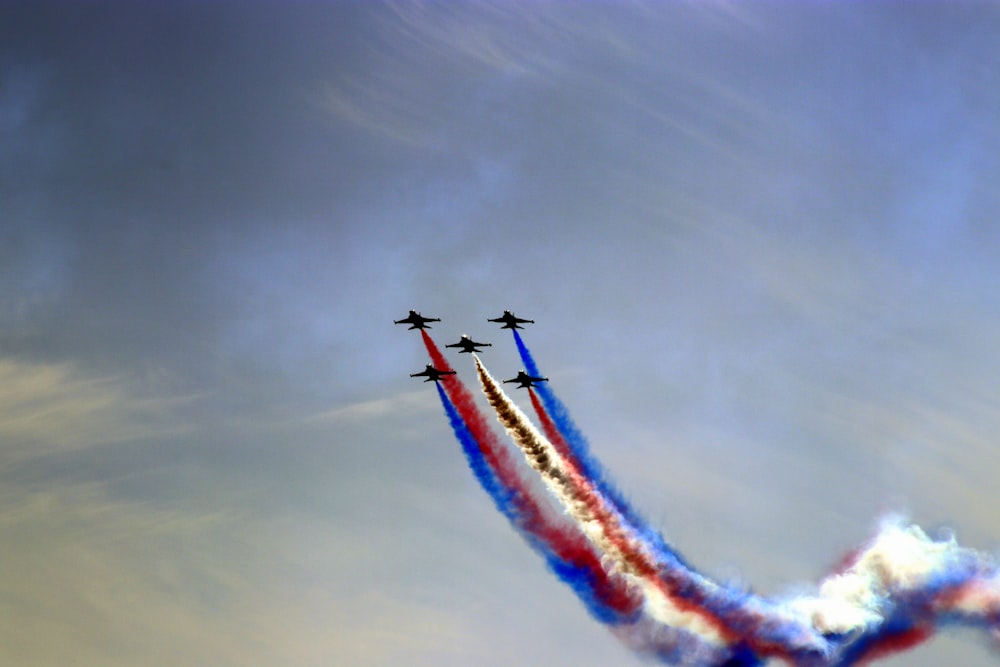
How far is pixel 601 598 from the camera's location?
176 meters

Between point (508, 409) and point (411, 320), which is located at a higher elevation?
point (411, 320)

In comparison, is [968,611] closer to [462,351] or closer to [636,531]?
[636,531]

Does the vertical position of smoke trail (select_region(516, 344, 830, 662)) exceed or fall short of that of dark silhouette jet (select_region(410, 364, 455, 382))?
it falls short

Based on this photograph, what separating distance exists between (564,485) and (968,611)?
1729 inches

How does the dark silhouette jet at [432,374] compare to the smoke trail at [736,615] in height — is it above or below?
above

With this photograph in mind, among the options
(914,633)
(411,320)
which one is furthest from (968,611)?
(411,320)

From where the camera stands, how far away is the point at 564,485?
177125 mm

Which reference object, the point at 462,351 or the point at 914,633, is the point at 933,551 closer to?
the point at 914,633

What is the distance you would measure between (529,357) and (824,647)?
4380cm

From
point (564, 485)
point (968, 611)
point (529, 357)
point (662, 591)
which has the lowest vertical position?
point (968, 611)

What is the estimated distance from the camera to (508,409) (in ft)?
587

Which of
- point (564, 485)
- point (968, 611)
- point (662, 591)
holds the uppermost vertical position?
point (564, 485)

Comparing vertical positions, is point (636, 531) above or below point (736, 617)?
above

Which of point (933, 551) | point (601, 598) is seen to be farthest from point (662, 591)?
point (933, 551)
